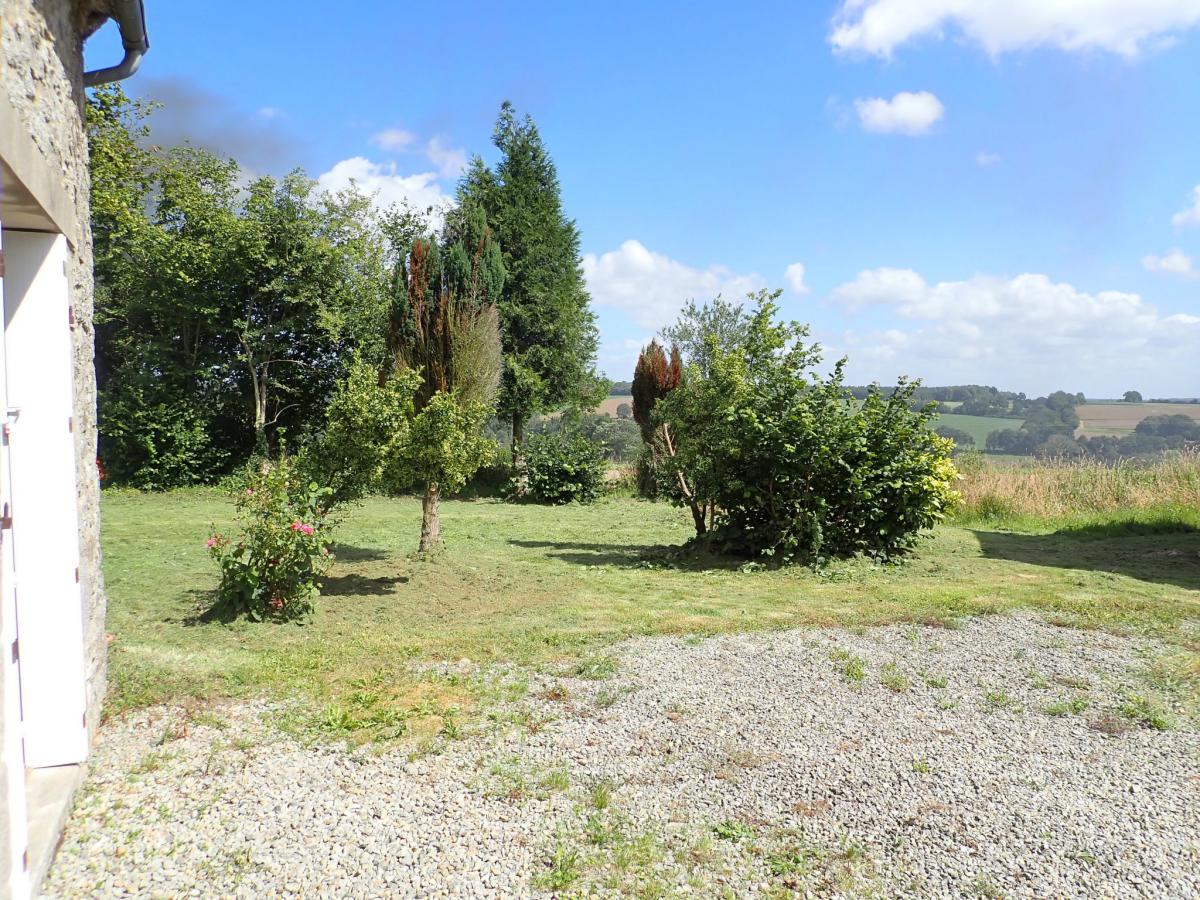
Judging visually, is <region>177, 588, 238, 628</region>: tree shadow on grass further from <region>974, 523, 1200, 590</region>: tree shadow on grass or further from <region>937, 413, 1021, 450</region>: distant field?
<region>937, 413, 1021, 450</region>: distant field

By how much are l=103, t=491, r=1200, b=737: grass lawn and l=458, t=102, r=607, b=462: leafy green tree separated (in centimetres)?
902

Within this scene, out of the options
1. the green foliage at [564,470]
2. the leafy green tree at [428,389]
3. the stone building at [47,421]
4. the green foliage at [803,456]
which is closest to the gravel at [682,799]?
the stone building at [47,421]

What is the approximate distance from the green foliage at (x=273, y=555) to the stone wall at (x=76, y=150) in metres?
1.92

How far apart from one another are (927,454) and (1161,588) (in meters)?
2.67

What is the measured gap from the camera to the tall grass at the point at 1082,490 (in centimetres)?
1405

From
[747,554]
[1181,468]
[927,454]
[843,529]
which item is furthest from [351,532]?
[1181,468]

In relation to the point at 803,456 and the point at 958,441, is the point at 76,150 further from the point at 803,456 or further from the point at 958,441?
the point at 958,441

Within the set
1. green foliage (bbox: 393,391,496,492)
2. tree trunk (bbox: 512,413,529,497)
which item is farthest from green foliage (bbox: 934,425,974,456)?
tree trunk (bbox: 512,413,529,497)

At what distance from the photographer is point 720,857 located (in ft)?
9.96

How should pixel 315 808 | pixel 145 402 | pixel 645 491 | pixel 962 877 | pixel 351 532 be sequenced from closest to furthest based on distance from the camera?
1. pixel 962 877
2. pixel 315 808
3. pixel 351 532
4. pixel 145 402
5. pixel 645 491

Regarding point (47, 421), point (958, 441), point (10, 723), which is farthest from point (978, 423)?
point (10, 723)

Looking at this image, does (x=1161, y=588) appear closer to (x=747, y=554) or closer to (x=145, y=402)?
(x=747, y=554)

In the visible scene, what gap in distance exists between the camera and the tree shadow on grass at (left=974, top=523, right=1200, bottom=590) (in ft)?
30.1

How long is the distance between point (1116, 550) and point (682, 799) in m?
9.89
